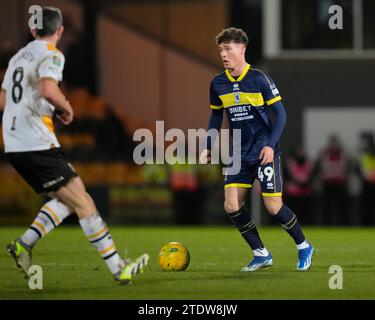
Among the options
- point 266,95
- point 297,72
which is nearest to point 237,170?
point 266,95

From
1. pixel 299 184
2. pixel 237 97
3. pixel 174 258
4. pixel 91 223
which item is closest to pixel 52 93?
pixel 91 223

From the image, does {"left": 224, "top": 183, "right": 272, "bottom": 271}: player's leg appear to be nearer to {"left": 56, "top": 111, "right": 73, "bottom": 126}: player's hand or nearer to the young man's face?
the young man's face

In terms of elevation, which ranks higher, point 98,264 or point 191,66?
point 191,66

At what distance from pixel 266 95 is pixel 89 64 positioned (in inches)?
598

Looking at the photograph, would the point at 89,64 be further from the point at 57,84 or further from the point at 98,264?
the point at 57,84

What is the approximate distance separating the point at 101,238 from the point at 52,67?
1.34 metres

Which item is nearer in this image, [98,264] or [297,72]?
[98,264]

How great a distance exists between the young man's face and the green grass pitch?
1.88 meters

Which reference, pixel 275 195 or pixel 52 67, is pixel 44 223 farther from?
pixel 275 195

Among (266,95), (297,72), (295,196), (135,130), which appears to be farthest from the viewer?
(135,130)

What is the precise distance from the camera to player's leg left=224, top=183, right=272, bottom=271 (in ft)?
30.6

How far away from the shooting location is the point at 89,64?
24.0 meters

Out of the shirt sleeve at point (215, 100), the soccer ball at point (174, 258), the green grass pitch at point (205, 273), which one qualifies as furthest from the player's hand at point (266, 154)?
the soccer ball at point (174, 258)

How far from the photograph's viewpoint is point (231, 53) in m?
9.10
